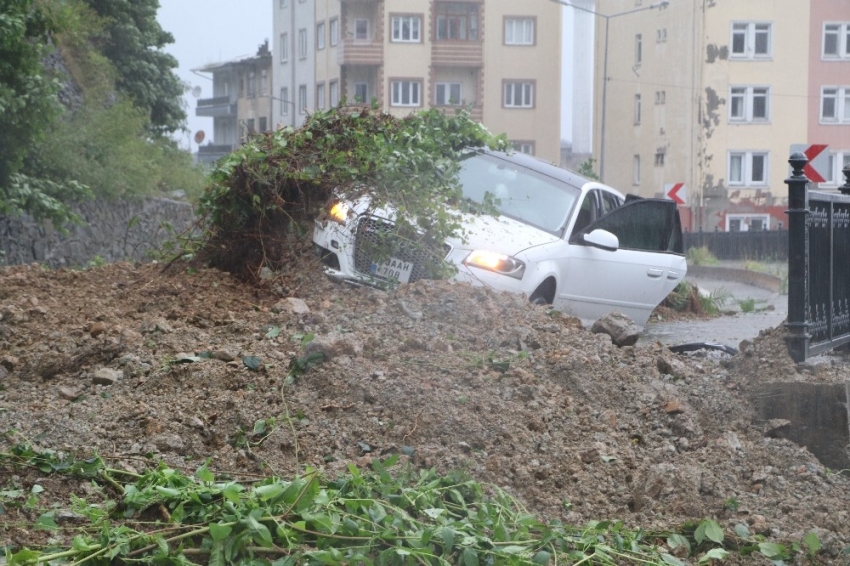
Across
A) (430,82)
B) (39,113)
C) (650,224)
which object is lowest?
(650,224)

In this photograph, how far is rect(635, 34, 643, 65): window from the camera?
2157 inches

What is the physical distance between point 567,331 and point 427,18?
107ft

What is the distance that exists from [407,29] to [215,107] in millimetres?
32214

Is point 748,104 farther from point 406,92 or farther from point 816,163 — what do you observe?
point 816,163

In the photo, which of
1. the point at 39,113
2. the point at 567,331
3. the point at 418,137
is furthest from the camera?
Answer: the point at 39,113

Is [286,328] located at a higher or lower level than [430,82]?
lower

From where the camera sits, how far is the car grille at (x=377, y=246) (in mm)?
7656

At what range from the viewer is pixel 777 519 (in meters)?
4.42

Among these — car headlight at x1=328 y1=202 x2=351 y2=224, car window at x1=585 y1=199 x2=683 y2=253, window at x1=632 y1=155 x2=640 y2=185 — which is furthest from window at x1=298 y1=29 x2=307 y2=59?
car headlight at x1=328 y1=202 x2=351 y2=224

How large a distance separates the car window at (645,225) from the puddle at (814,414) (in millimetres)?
4206

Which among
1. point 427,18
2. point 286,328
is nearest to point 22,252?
point 286,328

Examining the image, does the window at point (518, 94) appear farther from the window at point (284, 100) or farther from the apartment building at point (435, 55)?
the window at point (284, 100)

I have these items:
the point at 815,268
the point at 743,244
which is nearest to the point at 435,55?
the point at 743,244

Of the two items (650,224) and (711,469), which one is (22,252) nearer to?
(650,224)
